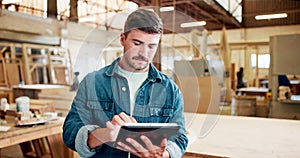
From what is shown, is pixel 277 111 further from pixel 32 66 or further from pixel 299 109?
pixel 32 66

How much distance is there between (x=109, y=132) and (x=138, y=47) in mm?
268

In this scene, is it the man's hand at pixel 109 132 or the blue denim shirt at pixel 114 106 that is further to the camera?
the blue denim shirt at pixel 114 106

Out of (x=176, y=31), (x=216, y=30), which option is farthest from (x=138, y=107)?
(x=216, y=30)

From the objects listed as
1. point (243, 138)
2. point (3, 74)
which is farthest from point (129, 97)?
point (3, 74)

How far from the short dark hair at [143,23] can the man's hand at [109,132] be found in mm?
266

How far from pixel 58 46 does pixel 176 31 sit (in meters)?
7.21

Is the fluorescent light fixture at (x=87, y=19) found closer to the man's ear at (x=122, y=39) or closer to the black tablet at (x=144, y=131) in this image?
the man's ear at (x=122, y=39)

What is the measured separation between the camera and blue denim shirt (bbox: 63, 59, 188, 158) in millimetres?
892

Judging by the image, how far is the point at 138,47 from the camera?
0.85m

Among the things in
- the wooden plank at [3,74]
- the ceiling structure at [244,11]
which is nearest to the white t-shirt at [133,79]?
the wooden plank at [3,74]

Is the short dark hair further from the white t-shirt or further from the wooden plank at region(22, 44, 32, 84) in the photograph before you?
the wooden plank at region(22, 44, 32, 84)

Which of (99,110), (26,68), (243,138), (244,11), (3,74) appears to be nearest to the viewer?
(99,110)

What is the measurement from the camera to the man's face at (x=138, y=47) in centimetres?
85

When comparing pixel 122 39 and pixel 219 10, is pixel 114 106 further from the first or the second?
pixel 219 10
